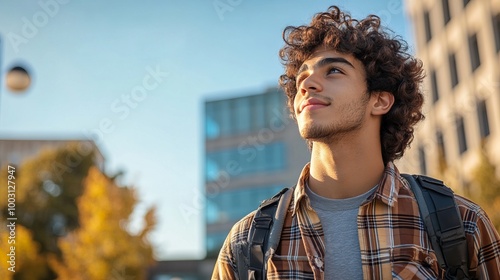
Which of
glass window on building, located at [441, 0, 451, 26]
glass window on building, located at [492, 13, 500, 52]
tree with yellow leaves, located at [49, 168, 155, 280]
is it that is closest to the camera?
tree with yellow leaves, located at [49, 168, 155, 280]

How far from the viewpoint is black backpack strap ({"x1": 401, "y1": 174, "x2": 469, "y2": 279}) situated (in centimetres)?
278

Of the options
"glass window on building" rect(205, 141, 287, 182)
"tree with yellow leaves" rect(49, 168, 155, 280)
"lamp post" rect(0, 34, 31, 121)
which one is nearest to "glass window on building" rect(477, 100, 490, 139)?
"tree with yellow leaves" rect(49, 168, 155, 280)

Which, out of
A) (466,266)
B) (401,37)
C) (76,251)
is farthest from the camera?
(76,251)

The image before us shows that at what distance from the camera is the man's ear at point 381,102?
11.2 feet

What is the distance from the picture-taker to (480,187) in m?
17.4

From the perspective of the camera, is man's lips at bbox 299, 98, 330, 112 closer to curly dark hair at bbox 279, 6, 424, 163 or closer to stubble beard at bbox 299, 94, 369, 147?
stubble beard at bbox 299, 94, 369, 147

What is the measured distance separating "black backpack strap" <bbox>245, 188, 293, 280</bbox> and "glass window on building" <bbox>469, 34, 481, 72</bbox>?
1071 inches

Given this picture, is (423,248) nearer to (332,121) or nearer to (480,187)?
(332,121)

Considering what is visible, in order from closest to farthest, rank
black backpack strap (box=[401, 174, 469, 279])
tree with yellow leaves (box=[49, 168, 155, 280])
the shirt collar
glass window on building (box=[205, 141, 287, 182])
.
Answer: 1. black backpack strap (box=[401, 174, 469, 279])
2. the shirt collar
3. tree with yellow leaves (box=[49, 168, 155, 280])
4. glass window on building (box=[205, 141, 287, 182])

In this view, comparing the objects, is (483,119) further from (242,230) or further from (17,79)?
(242,230)

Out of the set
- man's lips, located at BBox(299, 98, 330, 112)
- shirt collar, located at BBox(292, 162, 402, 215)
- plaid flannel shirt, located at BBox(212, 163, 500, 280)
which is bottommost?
plaid flannel shirt, located at BBox(212, 163, 500, 280)

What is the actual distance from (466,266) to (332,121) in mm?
872

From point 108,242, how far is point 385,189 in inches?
771

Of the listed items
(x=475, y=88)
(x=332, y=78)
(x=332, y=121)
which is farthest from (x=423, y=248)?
(x=475, y=88)
